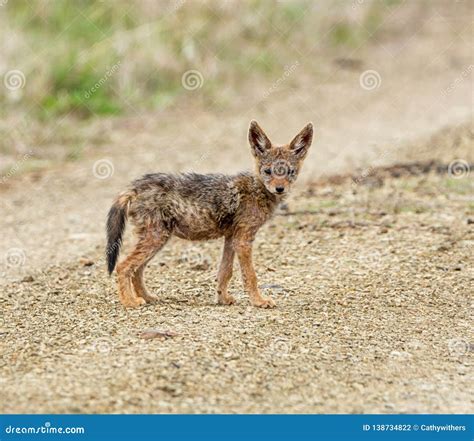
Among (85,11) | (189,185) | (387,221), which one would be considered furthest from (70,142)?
A: (189,185)

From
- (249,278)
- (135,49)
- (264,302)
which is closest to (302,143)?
(249,278)

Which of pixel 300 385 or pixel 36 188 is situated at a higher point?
pixel 36 188

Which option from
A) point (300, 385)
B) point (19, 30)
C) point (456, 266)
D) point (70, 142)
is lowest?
point (300, 385)

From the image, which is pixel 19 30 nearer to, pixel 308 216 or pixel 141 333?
pixel 308 216

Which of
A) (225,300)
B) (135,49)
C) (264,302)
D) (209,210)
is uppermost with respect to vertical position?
(135,49)

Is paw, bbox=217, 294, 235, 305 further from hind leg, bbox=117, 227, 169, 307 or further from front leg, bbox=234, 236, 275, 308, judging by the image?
hind leg, bbox=117, 227, 169, 307

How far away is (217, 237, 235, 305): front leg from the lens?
672cm

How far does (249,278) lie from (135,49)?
8648 mm

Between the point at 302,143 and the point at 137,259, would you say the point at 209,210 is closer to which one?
the point at 137,259

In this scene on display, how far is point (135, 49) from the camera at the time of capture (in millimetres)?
14516

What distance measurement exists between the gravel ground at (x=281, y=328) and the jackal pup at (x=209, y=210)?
0.27 m

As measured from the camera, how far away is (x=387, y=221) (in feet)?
29.1

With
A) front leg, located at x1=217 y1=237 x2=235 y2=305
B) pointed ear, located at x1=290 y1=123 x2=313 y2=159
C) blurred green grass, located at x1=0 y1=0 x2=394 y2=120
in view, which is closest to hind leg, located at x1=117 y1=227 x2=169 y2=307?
front leg, located at x1=217 y1=237 x2=235 y2=305

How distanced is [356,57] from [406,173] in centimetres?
782
